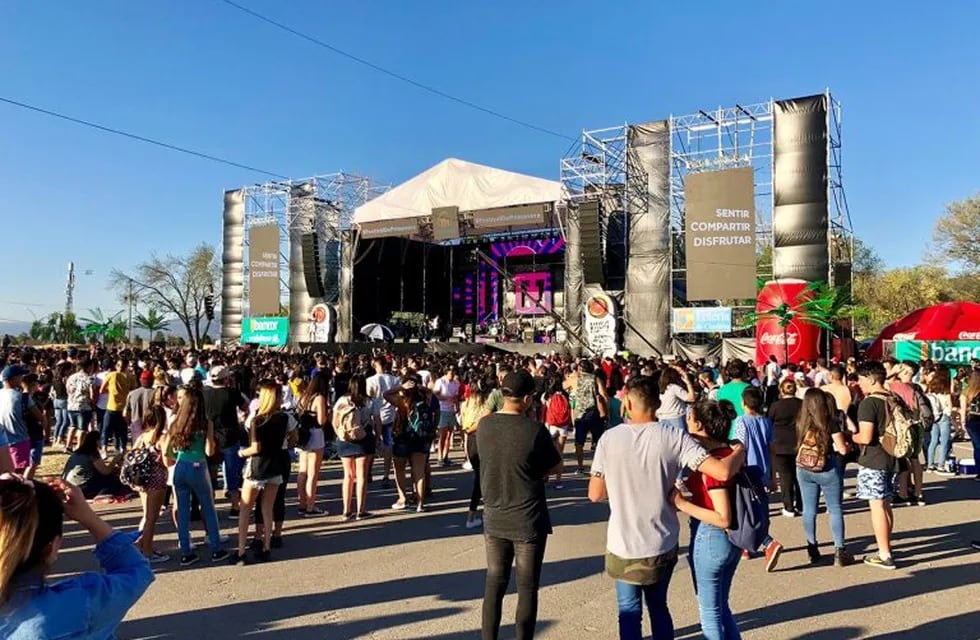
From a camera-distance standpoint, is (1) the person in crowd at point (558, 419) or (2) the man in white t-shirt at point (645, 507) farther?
(1) the person in crowd at point (558, 419)

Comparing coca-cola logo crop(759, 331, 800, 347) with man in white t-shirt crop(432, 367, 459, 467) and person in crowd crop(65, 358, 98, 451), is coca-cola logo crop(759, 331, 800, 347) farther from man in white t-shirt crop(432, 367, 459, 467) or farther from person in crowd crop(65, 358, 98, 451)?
person in crowd crop(65, 358, 98, 451)

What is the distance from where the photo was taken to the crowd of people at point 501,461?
3.07m

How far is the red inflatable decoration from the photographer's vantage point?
22672 millimetres

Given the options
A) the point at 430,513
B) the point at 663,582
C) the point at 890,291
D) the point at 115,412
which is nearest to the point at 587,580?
the point at 663,582

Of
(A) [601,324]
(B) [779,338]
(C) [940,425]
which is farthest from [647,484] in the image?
(A) [601,324]

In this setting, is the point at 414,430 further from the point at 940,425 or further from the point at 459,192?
the point at 459,192

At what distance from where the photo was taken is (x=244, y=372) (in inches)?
395

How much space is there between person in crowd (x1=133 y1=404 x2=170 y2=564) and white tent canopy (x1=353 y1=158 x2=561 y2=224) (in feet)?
67.9

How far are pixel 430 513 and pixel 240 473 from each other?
6.87ft

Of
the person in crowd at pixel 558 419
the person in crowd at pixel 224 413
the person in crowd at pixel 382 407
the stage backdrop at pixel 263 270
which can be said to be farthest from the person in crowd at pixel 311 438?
the stage backdrop at pixel 263 270

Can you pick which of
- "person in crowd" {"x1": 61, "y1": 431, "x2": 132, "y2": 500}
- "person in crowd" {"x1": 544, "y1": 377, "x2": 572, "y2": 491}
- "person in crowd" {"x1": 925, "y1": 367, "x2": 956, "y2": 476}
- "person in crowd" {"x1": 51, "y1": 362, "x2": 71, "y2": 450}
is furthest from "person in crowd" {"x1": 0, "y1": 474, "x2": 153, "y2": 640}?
"person in crowd" {"x1": 51, "y1": 362, "x2": 71, "y2": 450}

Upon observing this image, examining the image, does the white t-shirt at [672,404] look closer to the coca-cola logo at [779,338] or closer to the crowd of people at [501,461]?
the crowd of people at [501,461]

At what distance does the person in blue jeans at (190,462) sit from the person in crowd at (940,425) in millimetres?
9165

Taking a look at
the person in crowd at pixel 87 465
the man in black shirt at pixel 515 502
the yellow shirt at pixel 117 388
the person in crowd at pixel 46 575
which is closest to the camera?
the person in crowd at pixel 46 575
